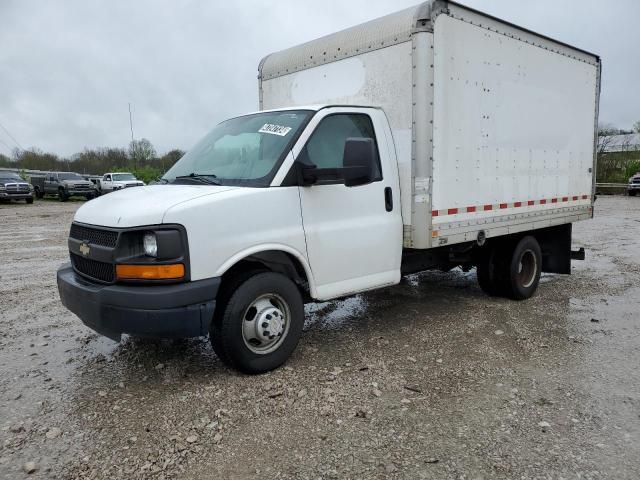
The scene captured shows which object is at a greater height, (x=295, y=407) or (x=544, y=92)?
(x=544, y=92)

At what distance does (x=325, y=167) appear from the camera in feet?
14.6

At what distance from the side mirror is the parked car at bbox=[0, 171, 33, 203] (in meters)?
29.1

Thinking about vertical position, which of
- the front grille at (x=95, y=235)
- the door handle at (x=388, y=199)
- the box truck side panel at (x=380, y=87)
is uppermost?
the box truck side panel at (x=380, y=87)

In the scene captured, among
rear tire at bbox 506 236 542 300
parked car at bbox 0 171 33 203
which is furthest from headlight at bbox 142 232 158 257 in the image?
parked car at bbox 0 171 33 203

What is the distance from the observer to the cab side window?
A: 4.45 m

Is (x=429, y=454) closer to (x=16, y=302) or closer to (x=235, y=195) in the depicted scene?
(x=235, y=195)

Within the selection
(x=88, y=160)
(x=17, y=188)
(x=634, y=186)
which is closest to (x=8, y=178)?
(x=17, y=188)

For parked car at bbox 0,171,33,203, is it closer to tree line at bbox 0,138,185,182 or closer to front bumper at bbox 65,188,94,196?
front bumper at bbox 65,188,94,196

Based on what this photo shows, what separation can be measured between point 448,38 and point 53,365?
15.2 feet

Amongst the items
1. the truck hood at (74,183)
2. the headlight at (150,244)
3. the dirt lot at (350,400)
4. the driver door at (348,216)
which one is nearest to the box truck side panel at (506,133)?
the driver door at (348,216)

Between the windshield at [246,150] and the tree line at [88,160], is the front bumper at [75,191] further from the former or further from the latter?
the windshield at [246,150]

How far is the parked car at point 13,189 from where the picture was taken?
27888 mm

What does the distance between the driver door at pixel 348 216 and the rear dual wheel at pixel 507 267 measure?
2.06 metres

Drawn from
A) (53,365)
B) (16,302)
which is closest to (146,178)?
(16,302)
